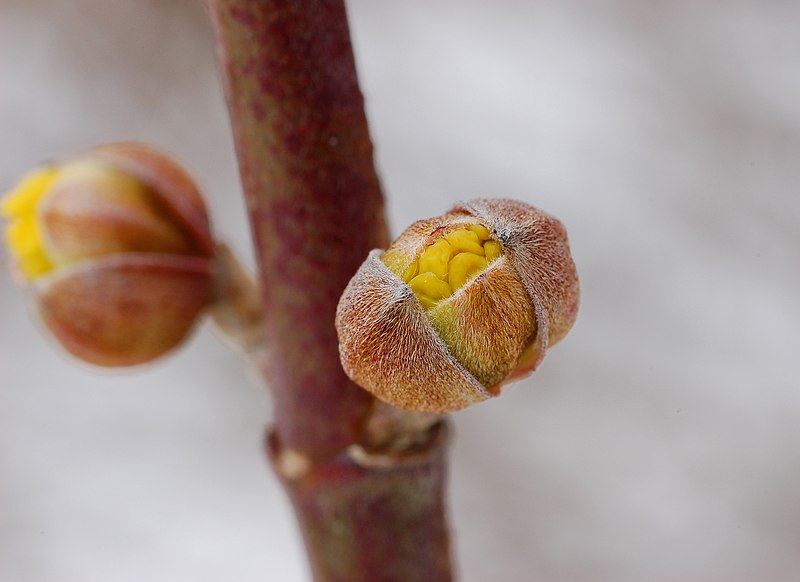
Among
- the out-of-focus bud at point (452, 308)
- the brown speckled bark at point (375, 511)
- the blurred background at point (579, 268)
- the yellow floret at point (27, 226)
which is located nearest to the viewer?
the out-of-focus bud at point (452, 308)

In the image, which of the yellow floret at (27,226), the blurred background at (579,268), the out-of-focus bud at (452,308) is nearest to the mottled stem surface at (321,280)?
the out-of-focus bud at (452,308)

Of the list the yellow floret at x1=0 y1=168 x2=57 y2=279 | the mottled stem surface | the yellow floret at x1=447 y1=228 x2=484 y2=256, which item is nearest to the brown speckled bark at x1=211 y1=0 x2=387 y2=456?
the mottled stem surface

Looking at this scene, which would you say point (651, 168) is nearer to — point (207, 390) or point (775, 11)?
point (775, 11)

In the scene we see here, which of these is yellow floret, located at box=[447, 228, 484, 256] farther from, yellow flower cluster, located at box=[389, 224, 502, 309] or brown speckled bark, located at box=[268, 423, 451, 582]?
brown speckled bark, located at box=[268, 423, 451, 582]

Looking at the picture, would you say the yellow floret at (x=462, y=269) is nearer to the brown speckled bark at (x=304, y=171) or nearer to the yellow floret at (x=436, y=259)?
the yellow floret at (x=436, y=259)

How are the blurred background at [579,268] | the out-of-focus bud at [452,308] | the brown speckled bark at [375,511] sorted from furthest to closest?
the blurred background at [579,268]
the brown speckled bark at [375,511]
the out-of-focus bud at [452,308]

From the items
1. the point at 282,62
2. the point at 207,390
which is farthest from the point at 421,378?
the point at 207,390
